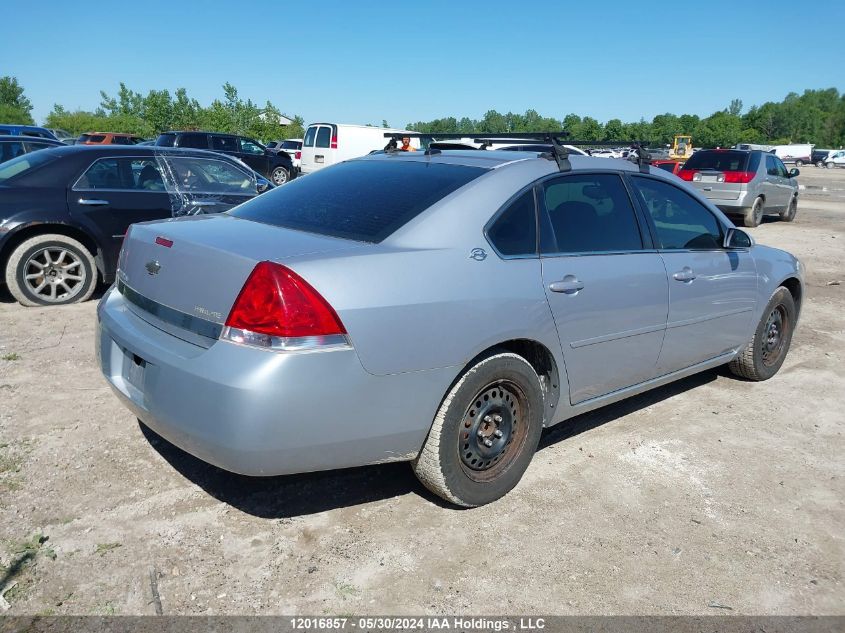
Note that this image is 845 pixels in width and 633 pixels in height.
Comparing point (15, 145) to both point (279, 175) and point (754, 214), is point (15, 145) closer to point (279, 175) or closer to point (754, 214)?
point (279, 175)

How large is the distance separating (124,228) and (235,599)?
5136 millimetres

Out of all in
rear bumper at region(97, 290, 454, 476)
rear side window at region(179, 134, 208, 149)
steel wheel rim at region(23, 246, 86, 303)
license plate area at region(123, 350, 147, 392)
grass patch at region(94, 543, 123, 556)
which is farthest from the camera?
rear side window at region(179, 134, 208, 149)

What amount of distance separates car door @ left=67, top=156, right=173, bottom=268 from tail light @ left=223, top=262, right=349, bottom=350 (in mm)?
4661

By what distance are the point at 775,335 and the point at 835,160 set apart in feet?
240

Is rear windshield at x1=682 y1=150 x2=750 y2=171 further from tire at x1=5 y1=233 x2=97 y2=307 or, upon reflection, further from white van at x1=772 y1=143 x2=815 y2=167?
white van at x1=772 y1=143 x2=815 y2=167

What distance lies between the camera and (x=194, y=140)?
20.2 metres

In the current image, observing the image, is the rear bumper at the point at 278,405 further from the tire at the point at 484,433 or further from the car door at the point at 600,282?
the car door at the point at 600,282

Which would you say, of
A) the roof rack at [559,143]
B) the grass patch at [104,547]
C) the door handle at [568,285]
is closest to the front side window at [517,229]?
the door handle at [568,285]

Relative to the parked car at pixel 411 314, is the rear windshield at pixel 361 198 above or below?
above

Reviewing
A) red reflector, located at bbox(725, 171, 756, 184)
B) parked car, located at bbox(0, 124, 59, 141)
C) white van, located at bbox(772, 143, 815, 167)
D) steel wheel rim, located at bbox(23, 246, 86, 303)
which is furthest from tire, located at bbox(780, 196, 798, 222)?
white van, located at bbox(772, 143, 815, 167)

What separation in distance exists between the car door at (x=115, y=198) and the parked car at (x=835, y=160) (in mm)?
74665

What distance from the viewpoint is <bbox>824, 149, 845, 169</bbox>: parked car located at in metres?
66.3

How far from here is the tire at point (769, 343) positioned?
5.06 meters

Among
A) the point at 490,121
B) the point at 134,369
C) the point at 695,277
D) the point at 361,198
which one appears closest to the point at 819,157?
the point at 490,121
